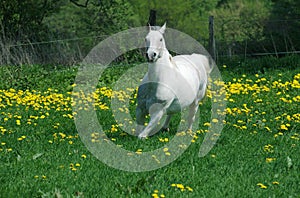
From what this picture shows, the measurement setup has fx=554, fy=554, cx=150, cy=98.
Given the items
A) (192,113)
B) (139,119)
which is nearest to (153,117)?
(139,119)

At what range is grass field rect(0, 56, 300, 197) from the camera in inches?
203

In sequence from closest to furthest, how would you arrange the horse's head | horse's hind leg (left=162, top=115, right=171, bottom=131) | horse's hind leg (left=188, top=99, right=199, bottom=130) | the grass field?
the grass field
the horse's head
horse's hind leg (left=162, top=115, right=171, bottom=131)
horse's hind leg (left=188, top=99, right=199, bottom=130)

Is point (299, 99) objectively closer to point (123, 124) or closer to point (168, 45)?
point (123, 124)

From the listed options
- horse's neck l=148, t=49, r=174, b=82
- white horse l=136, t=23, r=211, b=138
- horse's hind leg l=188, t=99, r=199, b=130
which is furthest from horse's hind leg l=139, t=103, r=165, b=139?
horse's hind leg l=188, t=99, r=199, b=130

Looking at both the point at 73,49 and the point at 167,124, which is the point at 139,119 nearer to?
the point at 167,124

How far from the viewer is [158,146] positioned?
6750 millimetres

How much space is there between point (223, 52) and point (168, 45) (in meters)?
1.94

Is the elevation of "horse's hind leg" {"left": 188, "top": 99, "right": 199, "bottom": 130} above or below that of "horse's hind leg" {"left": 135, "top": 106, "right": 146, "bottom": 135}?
below

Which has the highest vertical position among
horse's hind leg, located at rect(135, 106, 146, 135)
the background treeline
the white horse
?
the white horse

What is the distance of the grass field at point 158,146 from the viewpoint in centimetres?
516

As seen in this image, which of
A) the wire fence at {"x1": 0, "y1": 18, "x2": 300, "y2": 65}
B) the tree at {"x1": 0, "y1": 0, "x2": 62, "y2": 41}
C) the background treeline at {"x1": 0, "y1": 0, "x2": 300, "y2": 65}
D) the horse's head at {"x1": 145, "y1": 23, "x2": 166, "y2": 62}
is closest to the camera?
the horse's head at {"x1": 145, "y1": 23, "x2": 166, "y2": 62}

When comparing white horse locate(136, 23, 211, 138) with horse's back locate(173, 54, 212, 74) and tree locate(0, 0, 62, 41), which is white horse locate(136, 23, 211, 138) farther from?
tree locate(0, 0, 62, 41)

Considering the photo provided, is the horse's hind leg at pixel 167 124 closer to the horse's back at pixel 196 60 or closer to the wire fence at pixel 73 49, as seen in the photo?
the horse's back at pixel 196 60

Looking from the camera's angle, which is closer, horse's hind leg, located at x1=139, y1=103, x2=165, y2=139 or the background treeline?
horse's hind leg, located at x1=139, y1=103, x2=165, y2=139
